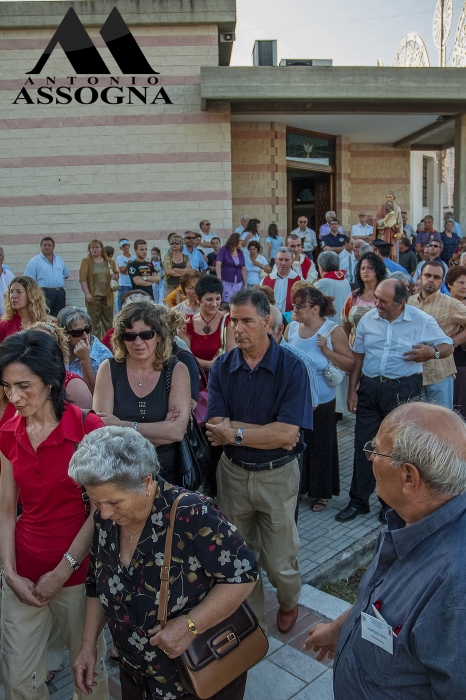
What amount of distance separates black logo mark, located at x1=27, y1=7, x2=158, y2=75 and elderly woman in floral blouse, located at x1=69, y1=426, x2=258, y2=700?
42.8 feet

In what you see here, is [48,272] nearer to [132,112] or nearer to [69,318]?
[132,112]

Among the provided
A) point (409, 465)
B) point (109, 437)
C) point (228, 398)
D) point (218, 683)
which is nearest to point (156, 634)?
point (218, 683)

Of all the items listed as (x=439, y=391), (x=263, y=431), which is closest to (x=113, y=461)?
(x=263, y=431)

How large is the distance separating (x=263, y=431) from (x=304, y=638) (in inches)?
49.0

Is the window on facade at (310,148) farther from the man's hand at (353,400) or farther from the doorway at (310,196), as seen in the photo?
the man's hand at (353,400)

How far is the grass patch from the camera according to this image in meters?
4.08

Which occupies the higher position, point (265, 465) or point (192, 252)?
point (192, 252)

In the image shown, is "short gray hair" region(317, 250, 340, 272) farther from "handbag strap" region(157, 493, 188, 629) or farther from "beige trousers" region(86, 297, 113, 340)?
"handbag strap" region(157, 493, 188, 629)

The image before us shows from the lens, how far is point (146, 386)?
11.2 feet

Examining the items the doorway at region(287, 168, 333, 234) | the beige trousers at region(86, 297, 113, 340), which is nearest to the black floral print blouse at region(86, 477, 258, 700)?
the beige trousers at region(86, 297, 113, 340)

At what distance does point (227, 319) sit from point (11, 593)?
271cm

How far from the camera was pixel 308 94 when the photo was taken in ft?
→ 43.6

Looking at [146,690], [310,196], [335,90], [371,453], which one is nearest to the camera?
[371,453]

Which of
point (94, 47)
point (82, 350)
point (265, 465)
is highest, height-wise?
point (94, 47)
